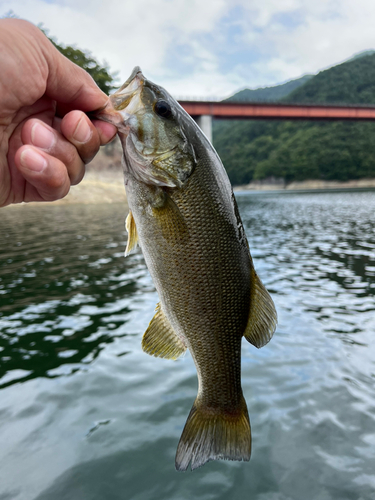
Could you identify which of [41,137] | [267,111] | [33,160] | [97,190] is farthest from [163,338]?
[267,111]

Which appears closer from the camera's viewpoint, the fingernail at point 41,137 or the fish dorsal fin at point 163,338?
the fingernail at point 41,137

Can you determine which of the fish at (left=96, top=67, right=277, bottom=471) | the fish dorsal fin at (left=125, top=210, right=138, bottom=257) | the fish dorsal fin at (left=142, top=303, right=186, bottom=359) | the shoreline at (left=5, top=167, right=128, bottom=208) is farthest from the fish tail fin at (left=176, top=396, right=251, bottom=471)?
the shoreline at (left=5, top=167, right=128, bottom=208)

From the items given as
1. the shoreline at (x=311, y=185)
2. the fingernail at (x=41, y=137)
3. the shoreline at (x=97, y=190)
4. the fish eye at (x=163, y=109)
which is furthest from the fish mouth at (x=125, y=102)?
the shoreline at (x=311, y=185)

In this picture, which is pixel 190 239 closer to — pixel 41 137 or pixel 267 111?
pixel 41 137

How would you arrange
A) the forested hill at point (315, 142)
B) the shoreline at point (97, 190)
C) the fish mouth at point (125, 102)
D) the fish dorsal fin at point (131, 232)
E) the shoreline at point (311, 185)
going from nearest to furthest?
the fish mouth at point (125, 102)
the fish dorsal fin at point (131, 232)
the shoreline at point (97, 190)
the shoreline at point (311, 185)
the forested hill at point (315, 142)

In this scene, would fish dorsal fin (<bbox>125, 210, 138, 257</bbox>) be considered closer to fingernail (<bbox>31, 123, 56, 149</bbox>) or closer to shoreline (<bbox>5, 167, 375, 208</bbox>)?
fingernail (<bbox>31, 123, 56, 149</bbox>)

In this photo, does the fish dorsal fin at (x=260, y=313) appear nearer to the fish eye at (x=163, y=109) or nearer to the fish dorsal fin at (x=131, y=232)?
the fish dorsal fin at (x=131, y=232)

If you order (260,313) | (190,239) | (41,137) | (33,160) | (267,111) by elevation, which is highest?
(267,111)
